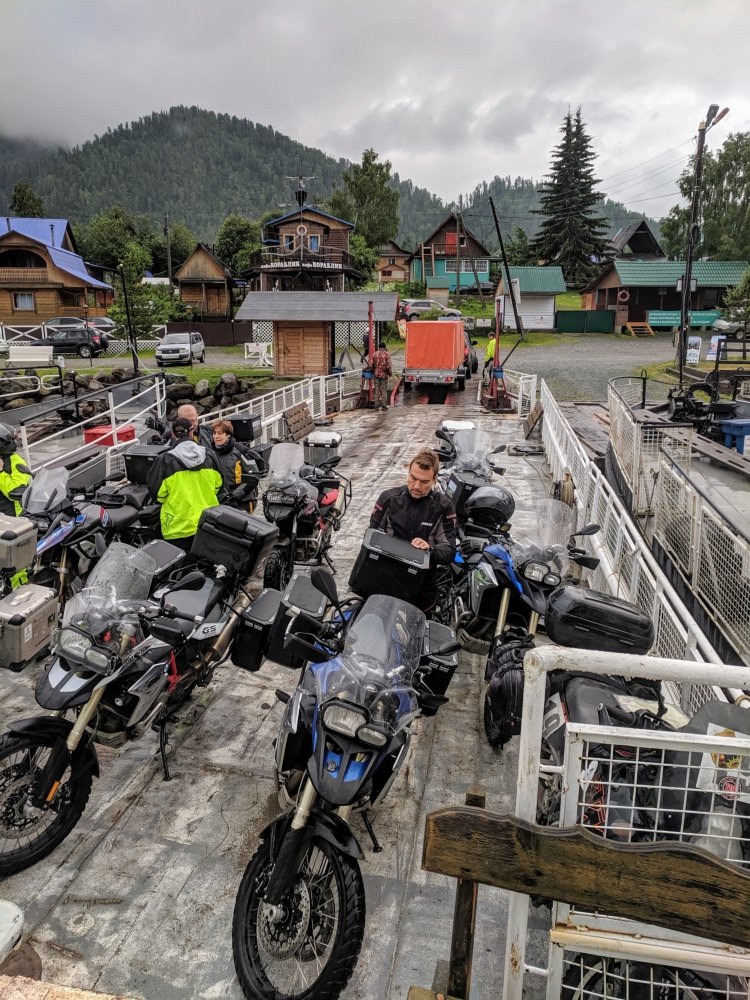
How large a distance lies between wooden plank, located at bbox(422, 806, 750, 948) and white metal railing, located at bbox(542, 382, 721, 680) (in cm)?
193

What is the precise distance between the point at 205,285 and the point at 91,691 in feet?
157

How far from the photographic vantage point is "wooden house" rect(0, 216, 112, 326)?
39.4 m

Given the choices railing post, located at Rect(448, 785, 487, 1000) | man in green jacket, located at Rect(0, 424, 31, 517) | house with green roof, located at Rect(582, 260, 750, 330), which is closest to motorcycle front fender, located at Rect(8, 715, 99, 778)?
railing post, located at Rect(448, 785, 487, 1000)

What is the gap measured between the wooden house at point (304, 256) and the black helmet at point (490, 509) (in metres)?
36.9

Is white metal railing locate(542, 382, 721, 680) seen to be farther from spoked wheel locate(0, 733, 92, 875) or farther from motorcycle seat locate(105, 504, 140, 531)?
motorcycle seat locate(105, 504, 140, 531)

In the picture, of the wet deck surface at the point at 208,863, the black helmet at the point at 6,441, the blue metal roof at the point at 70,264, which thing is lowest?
the wet deck surface at the point at 208,863

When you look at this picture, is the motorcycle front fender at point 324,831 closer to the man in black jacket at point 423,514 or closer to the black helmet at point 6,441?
the man in black jacket at point 423,514

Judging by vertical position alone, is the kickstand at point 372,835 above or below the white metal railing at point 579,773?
below

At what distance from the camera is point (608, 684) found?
3145 millimetres

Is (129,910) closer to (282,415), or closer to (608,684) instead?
(608,684)

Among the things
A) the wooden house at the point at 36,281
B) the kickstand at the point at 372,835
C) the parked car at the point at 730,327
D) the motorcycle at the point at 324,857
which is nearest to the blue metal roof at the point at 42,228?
the wooden house at the point at 36,281

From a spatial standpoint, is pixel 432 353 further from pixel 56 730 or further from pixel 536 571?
pixel 56 730

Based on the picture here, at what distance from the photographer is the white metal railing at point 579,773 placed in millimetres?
1697

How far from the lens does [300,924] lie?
252 centimetres
